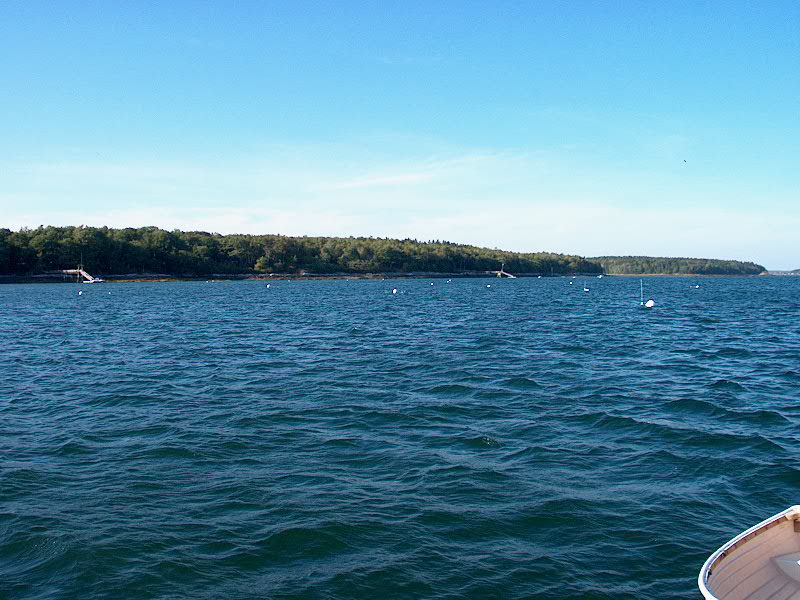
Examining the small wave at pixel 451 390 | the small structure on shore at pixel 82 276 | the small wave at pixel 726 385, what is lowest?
the small wave at pixel 451 390

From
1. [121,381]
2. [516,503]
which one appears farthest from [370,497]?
[121,381]

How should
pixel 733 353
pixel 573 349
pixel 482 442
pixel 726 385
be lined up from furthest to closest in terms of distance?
pixel 573 349 → pixel 733 353 → pixel 726 385 → pixel 482 442

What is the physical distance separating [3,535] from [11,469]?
432 centimetres

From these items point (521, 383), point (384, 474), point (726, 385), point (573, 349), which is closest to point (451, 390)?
point (521, 383)

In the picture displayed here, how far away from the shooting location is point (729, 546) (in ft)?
28.8

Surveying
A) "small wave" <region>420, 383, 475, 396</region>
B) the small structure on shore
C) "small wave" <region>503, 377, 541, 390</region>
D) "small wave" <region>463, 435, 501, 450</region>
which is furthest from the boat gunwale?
the small structure on shore

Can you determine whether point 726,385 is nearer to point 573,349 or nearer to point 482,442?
point 573,349

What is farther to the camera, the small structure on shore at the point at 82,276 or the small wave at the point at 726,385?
the small structure on shore at the point at 82,276

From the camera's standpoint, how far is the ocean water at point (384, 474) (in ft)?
36.1

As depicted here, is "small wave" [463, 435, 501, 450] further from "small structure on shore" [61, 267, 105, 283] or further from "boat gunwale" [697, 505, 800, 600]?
"small structure on shore" [61, 267, 105, 283]

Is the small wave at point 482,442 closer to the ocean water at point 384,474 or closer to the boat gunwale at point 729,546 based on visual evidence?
the ocean water at point 384,474

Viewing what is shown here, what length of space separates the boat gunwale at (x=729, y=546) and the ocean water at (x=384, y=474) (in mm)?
1868

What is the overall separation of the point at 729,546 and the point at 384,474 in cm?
864

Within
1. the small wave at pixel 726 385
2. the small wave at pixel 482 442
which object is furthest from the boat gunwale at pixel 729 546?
the small wave at pixel 726 385
